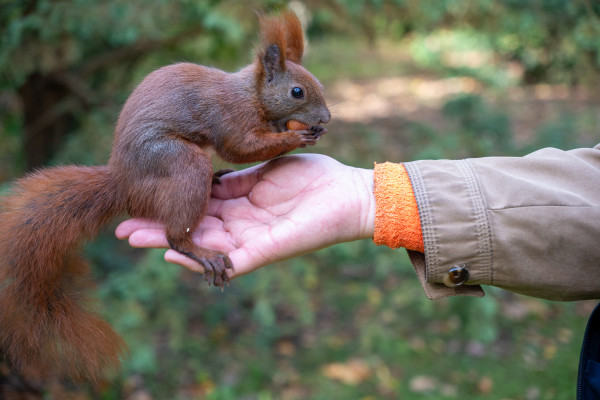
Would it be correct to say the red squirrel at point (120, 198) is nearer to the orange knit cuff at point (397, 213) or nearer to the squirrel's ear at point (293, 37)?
the squirrel's ear at point (293, 37)

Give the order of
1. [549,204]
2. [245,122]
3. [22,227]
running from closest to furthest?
[549,204]
[22,227]
[245,122]

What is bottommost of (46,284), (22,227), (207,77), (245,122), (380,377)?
(380,377)

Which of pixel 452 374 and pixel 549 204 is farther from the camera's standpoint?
pixel 452 374

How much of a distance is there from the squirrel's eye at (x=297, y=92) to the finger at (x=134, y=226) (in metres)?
0.70

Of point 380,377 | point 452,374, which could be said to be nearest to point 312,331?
point 380,377

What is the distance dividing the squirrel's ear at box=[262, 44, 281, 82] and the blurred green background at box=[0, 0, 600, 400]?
70 centimetres

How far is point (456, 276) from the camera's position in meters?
1.61

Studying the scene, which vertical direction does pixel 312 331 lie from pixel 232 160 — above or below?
below

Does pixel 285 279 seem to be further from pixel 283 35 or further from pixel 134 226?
pixel 283 35

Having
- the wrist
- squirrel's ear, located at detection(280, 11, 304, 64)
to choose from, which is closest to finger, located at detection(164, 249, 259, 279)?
the wrist

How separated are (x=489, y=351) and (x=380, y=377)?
2.59 ft

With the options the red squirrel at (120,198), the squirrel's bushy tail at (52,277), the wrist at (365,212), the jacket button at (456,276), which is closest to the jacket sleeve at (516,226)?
the jacket button at (456,276)

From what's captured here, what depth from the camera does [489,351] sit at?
346 cm

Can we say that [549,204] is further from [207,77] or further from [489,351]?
[489,351]
